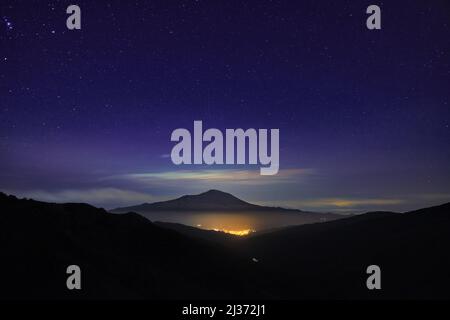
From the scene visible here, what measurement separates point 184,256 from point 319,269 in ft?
24.5

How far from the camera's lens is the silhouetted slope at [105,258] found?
12.0 metres

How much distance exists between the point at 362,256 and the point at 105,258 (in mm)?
14625

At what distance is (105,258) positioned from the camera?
14297mm

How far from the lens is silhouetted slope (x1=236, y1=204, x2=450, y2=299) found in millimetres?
17000

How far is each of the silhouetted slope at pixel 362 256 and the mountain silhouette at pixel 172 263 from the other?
0.06 meters

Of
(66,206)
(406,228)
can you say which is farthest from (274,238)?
(66,206)

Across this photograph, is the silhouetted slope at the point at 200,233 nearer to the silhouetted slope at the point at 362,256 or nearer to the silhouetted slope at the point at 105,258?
the silhouetted slope at the point at 362,256

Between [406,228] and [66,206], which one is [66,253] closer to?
[66,206]

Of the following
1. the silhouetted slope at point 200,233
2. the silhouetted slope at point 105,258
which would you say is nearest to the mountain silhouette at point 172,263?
the silhouetted slope at point 105,258

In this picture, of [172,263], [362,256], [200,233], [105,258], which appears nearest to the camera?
[105,258]

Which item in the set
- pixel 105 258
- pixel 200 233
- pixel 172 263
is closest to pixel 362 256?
pixel 172 263

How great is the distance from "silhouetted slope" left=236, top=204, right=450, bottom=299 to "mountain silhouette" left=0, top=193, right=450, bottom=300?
6cm

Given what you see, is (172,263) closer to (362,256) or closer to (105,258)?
(105,258)
